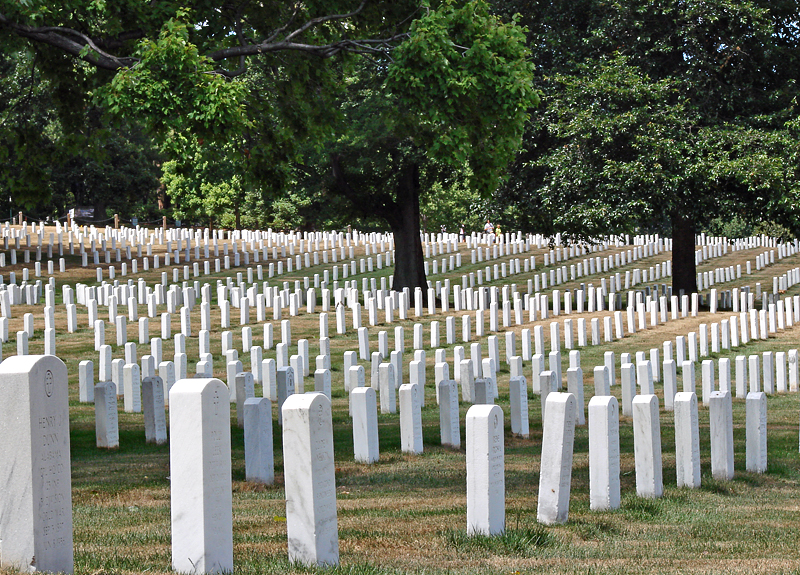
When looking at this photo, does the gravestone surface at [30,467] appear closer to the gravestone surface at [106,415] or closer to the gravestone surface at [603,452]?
the gravestone surface at [603,452]

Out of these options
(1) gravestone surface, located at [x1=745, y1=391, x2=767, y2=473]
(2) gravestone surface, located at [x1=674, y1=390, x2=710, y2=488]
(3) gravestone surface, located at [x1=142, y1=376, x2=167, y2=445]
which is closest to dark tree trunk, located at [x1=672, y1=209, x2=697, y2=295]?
(1) gravestone surface, located at [x1=745, y1=391, x2=767, y2=473]

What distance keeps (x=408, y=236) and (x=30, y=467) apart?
27.2 m

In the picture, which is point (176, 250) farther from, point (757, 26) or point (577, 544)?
point (577, 544)

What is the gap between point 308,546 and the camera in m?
5.14

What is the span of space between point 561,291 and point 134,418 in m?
20.9

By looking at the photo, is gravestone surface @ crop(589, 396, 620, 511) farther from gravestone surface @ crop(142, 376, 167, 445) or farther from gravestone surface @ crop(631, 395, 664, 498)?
gravestone surface @ crop(142, 376, 167, 445)

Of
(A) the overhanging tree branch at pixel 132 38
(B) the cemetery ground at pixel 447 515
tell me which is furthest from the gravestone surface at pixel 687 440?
(A) the overhanging tree branch at pixel 132 38

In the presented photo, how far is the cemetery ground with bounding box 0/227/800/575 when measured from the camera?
18.1ft

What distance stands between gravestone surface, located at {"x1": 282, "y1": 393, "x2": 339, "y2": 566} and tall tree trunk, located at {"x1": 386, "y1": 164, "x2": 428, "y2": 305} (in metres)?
25.2

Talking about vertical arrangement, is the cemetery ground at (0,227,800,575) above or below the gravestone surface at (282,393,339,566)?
below

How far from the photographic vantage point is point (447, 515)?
277 inches

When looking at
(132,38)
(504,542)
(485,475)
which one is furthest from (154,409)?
(504,542)

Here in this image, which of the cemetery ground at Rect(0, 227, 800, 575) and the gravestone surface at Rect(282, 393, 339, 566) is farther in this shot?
the cemetery ground at Rect(0, 227, 800, 575)

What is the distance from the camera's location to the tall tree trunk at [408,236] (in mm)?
31000
